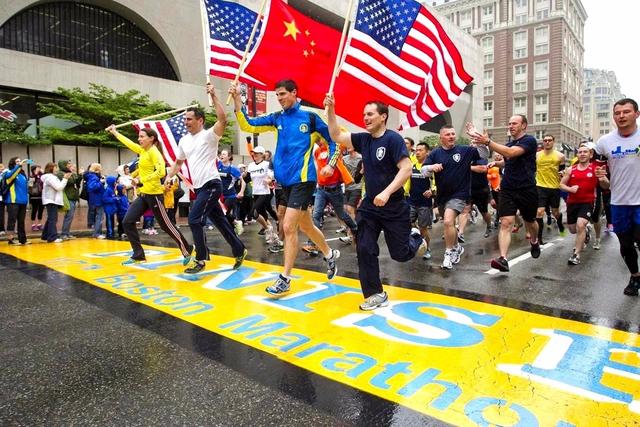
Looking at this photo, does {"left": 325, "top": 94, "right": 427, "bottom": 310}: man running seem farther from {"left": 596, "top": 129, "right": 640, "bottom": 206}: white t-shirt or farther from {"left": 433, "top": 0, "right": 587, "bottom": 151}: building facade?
{"left": 433, "top": 0, "right": 587, "bottom": 151}: building facade

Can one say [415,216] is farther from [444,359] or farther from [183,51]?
[183,51]

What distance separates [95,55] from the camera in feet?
79.9

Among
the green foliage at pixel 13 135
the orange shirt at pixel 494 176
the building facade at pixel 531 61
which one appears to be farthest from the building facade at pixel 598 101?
the green foliage at pixel 13 135

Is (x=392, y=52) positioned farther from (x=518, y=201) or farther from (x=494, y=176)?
(x=494, y=176)

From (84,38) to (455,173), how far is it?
24334 mm

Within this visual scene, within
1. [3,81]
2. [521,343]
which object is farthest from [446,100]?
[3,81]

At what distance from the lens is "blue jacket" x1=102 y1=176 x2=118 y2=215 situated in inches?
408

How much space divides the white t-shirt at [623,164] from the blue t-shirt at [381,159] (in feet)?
7.74

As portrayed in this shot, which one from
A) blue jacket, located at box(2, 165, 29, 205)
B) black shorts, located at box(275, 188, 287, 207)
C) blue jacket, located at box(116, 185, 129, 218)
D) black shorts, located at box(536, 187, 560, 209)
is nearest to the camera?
black shorts, located at box(275, 188, 287, 207)

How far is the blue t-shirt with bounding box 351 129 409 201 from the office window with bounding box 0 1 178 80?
2364 cm

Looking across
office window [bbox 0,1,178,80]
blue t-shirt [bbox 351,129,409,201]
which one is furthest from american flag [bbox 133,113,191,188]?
office window [bbox 0,1,178,80]

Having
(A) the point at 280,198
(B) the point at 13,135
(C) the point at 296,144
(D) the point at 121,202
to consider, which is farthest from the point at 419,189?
(B) the point at 13,135

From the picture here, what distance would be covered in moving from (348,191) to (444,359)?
560 cm

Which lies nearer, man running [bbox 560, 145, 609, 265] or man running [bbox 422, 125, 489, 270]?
man running [bbox 422, 125, 489, 270]
